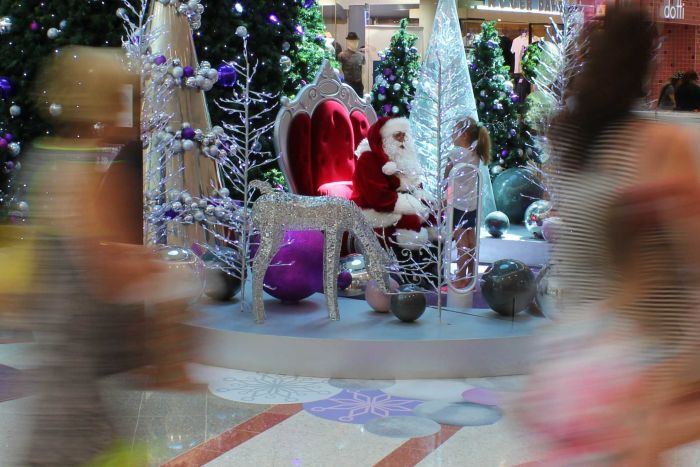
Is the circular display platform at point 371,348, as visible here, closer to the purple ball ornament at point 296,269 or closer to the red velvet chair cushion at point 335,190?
the purple ball ornament at point 296,269

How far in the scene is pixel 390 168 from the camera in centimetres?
696

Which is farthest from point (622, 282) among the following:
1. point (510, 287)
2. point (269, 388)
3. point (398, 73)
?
point (398, 73)

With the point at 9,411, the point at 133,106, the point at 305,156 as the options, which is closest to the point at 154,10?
the point at 305,156

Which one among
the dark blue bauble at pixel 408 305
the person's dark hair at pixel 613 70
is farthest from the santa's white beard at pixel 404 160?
the person's dark hair at pixel 613 70

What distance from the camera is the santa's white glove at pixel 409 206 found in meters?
7.00

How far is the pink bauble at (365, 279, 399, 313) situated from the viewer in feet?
18.0

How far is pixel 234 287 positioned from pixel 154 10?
2295mm

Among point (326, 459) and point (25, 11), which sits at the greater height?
point (25, 11)

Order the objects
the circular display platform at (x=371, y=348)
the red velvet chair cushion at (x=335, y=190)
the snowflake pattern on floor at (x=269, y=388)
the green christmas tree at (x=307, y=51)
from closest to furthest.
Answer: the snowflake pattern on floor at (x=269, y=388) < the circular display platform at (x=371, y=348) < the red velvet chair cushion at (x=335, y=190) < the green christmas tree at (x=307, y=51)

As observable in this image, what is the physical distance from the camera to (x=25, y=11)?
27.3 feet

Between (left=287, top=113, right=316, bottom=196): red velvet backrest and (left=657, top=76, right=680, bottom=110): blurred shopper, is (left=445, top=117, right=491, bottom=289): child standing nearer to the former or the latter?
(left=287, top=113, right=316, bottom=196): red velvet backrest

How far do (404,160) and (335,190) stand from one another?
74 centimetres

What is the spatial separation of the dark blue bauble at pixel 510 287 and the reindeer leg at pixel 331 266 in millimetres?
983

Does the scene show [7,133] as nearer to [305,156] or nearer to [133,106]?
[305,156]
